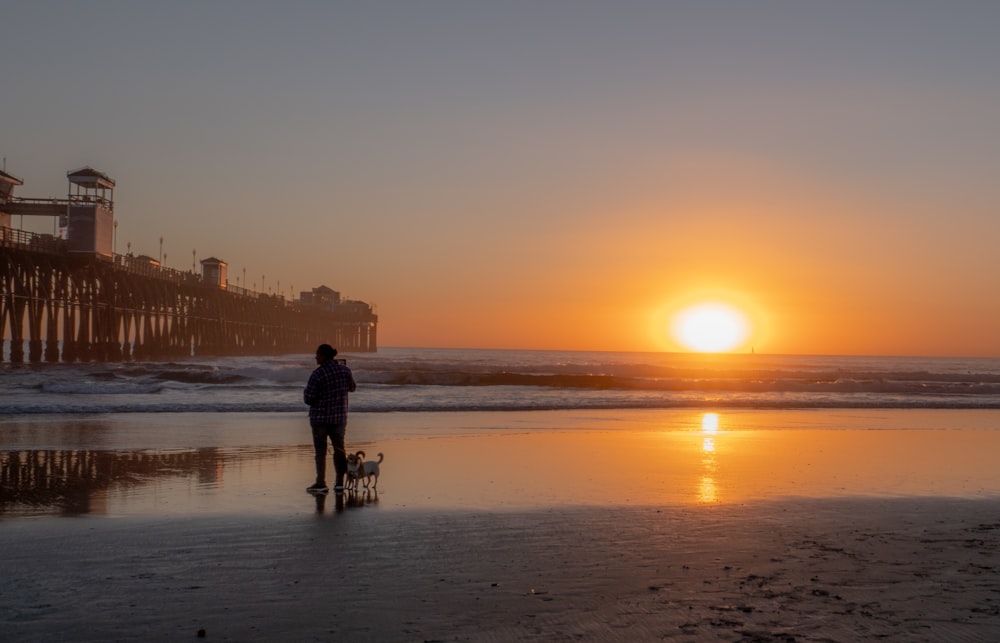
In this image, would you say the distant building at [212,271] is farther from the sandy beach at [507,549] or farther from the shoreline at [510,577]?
the shoreline at [510,577]

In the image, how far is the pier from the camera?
50031 mm

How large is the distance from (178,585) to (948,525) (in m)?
6.53

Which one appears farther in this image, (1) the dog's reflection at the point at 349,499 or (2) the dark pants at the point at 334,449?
(2) the dark pants at the point at 334,449

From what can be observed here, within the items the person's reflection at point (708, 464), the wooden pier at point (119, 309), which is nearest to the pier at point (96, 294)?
the wooden pier at point (119, 309)

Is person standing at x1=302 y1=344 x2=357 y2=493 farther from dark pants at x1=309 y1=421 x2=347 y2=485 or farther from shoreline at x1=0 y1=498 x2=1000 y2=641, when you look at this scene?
shoreline at x1=0 y1=498 x2=1000 y2=641

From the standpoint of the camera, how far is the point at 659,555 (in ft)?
22.9

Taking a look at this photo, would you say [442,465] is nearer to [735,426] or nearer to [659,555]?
[659,555]

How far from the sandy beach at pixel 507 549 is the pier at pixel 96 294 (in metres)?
40.8

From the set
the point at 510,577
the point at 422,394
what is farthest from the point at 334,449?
the point at 422,394

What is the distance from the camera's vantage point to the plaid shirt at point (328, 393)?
34.4 feet

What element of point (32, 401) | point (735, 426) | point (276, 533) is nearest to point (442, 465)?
point (276, 533)

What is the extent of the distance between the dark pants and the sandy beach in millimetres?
478

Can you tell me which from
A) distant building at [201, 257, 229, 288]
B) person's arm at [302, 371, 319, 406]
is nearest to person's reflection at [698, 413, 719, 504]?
person's arm at [302, 371, 319, 406]

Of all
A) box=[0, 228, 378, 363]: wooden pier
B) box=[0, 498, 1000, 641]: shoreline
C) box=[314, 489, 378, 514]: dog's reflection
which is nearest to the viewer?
box=[0, 498, 1000, 641]: shoreline
